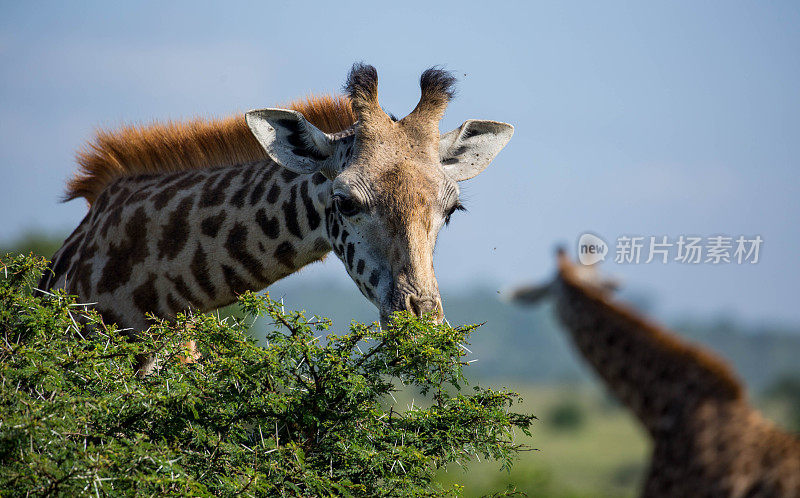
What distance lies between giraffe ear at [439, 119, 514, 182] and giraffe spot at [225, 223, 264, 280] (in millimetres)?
1889

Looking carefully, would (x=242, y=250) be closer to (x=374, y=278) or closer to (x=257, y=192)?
(x=257, y=192)

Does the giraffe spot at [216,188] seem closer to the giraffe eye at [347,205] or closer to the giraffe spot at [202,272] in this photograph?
the giraffe spot at [202,272]

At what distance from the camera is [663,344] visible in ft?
9.20

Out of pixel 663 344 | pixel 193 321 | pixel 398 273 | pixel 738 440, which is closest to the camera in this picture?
pixel 738 440

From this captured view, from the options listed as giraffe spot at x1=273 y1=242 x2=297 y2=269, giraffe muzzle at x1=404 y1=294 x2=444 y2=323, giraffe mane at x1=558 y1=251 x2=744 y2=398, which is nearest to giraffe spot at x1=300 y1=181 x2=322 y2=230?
giraffe spot at x1=273 y1=242 x2=297 y2=269

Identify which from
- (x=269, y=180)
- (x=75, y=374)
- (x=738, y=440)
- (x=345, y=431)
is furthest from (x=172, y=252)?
(x=738, y=440)

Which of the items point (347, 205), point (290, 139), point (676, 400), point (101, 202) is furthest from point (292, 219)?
point (676, 400)

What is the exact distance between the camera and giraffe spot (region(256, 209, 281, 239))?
7258mm

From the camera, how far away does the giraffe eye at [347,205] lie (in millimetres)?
6566

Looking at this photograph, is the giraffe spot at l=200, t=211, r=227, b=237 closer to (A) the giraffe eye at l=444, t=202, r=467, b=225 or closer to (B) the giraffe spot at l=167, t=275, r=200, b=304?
(B) the giraffe spot at l=167, t=275, r=200, b=304

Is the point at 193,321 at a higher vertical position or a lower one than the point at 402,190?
lower

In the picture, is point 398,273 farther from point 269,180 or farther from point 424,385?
point 269,180

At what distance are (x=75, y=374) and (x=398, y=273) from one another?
2368 mm

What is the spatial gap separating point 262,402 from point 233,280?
2.61 m
